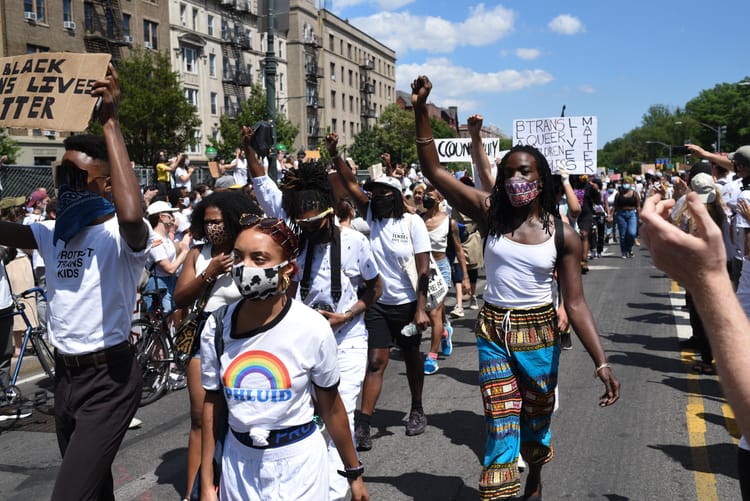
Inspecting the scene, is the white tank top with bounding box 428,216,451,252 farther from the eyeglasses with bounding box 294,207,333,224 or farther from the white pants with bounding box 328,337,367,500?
the eyeglasses with bounding box 294,207,333,224

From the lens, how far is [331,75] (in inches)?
2936

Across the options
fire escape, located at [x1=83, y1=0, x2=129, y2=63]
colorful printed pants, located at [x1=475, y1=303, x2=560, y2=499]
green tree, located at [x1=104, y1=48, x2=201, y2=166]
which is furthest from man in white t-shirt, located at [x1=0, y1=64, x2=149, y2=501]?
fire escape, located at [x1=83, y1=0, x2=129, y2=63]

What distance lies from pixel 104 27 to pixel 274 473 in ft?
140

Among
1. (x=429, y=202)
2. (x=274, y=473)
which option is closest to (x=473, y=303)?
(x=429, y=202)

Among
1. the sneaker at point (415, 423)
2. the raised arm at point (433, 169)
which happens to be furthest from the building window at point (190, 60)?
the raised arm at point (433, 169)

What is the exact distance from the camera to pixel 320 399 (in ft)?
9.55

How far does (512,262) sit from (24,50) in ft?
119

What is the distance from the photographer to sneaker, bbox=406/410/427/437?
587 cm

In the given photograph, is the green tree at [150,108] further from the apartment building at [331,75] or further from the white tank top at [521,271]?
the white tank top at [521,271]

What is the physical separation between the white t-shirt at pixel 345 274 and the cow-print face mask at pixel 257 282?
1675 millimetres

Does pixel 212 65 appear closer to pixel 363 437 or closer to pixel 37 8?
pixel 37 8

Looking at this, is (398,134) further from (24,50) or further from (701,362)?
(701,362)

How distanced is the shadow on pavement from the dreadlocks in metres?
1.91

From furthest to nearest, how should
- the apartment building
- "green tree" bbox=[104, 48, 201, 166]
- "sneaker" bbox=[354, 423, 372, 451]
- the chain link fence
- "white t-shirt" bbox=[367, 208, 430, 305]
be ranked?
the apartment building → "green tree" bbox=[104, 48, 201, 166] → the chain link fence → "white t-shirt" bbox=[367, 208, 430, 305] → "sneaker" bbox=[354, 423, 372, 451]
